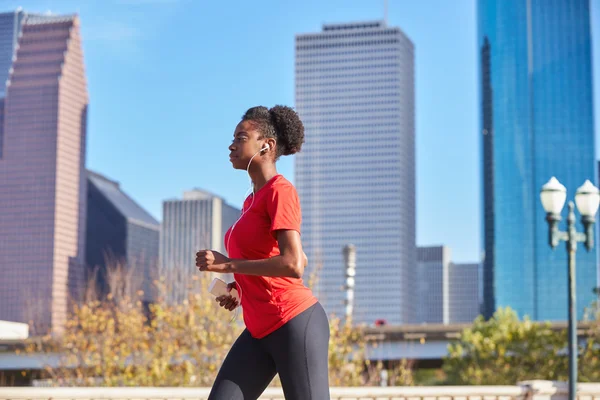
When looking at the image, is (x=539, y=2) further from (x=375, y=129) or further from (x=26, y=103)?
(x=26, y=103)

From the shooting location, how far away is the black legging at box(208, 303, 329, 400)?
3875 millimetres

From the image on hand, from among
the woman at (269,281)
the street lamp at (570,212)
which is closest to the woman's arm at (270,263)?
the woman at (269,281)

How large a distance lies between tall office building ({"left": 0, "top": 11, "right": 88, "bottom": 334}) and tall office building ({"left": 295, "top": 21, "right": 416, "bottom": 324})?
1627 inches

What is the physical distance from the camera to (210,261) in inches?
146

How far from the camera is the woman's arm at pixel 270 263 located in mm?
3719

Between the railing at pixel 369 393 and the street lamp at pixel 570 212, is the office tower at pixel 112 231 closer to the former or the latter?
the street lamp at pixel 570 212

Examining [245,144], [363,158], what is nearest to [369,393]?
[245,144]

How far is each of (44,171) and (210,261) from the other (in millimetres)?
170817

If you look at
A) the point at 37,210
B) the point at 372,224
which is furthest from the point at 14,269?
the point at 372,224

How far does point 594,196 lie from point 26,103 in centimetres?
17171

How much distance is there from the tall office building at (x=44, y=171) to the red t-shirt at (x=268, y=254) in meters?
148

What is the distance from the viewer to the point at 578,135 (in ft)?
514

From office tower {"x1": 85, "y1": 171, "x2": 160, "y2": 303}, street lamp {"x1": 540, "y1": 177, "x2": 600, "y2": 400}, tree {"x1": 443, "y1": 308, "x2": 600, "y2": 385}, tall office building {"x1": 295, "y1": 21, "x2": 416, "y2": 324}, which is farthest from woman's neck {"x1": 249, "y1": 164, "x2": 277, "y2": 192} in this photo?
office tower {"x1": 85, "y1": 171, "x2": 160, "y2": 303}

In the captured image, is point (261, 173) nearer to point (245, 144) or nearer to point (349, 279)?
point (245, 144)
